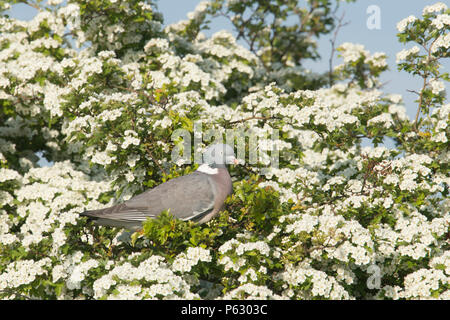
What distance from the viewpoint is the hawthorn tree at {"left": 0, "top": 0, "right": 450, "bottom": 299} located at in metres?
5.67

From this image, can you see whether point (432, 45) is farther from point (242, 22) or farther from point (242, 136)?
point (242, 22)

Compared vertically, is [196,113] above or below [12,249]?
above

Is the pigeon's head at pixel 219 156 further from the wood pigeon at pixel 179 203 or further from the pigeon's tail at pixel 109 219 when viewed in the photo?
the pigeon's tail at pixel 109 219

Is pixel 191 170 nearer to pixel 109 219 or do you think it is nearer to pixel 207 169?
pixel 207 169

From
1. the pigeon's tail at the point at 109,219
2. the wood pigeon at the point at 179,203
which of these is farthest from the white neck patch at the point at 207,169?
the pigeon's tail at the point at 109,219

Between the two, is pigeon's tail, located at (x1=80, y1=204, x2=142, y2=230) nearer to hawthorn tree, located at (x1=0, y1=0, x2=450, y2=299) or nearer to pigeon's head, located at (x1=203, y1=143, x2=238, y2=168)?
hawthorn tree, located at (x1=0, y1=0, x2=450, y2=299)

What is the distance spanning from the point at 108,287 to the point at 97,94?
3791mm

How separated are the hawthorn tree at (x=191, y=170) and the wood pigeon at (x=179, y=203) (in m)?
0.20

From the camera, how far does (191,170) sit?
6875 millimetres

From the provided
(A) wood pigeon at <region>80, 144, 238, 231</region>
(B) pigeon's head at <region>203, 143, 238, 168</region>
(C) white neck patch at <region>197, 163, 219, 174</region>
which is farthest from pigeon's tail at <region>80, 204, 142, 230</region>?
(B) pigeon's head at <region>203, 143, 238, 168</region>

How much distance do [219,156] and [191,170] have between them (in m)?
0.55

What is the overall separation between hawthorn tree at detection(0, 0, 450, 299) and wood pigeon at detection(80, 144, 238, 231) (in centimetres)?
20

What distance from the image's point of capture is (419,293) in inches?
219
